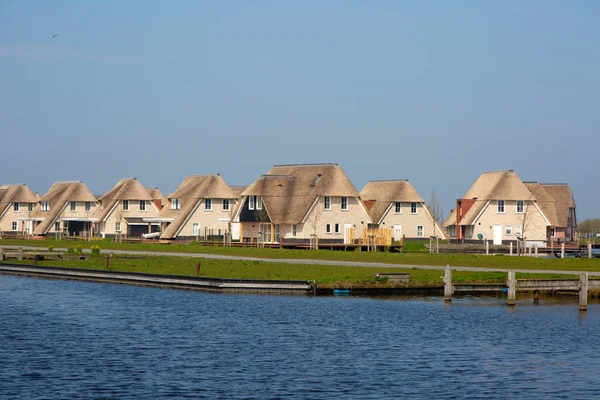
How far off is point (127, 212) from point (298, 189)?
34800 millimetres

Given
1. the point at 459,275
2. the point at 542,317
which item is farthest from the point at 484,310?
the point at 459,275

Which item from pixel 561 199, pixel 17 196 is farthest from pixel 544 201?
pixel 17 196

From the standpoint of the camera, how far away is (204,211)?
109m

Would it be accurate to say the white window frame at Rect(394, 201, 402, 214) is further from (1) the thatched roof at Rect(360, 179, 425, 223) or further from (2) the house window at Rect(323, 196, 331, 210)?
(2) the house window at Rect(323, 196, 331, 210)

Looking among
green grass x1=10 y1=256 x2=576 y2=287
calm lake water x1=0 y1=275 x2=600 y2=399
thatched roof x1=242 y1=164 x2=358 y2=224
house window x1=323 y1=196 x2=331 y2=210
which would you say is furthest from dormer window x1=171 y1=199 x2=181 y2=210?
calm lake water x1=0 y1=275 x2=600 y2=399

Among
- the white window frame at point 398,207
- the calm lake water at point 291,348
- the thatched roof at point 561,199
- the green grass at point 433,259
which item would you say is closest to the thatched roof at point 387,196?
the white window frame at point 398,207

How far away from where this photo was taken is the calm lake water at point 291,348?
27.4 m

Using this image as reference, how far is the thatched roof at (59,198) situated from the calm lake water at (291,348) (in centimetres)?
8205

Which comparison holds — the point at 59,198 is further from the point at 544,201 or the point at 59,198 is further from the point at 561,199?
the point at 561,199

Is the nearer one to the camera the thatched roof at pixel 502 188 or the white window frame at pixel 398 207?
the thatched roof at pixel 502 188

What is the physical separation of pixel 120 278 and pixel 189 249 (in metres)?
28.5

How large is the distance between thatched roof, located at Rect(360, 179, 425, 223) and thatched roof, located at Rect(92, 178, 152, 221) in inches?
1269

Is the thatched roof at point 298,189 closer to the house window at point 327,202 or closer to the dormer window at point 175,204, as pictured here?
the house window at point 327,202

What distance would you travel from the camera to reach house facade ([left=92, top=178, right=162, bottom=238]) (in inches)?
4862
